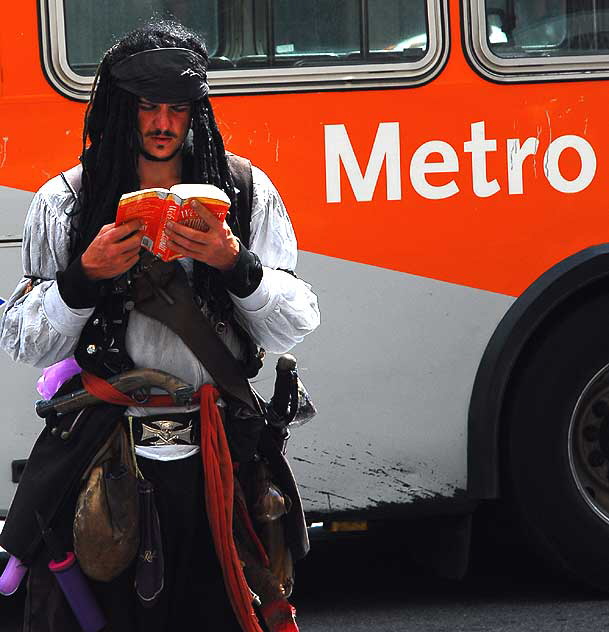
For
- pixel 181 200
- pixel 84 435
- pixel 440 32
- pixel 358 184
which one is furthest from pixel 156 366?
pixel 440 32

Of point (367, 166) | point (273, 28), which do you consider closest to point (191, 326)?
point (367, 166)

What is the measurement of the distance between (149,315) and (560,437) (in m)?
2.51

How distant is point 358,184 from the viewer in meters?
4.82

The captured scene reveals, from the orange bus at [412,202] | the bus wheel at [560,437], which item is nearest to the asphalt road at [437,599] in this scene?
the bus wheel at [560,437]

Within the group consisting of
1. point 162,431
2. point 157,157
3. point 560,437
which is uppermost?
point 157,157

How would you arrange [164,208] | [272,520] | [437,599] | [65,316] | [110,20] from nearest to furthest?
[164,208] < [65,316] < [272,520] < [110,20] < [437,599]

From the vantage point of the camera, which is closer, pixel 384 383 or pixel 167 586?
pixel 167 586

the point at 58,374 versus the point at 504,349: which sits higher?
the point at 58,374

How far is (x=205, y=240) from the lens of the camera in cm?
268

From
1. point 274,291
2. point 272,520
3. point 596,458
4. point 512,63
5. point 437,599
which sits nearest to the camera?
point 274,291

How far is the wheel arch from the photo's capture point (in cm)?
489

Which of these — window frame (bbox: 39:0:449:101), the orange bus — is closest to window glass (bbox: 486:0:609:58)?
the orange bus

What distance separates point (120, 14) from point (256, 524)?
2.38 m

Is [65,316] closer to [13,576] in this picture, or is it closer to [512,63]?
[13,576]
